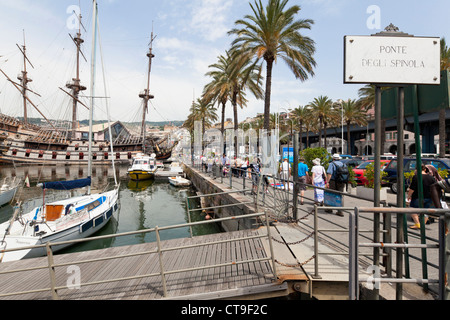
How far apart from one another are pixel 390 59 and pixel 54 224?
40.0 ft

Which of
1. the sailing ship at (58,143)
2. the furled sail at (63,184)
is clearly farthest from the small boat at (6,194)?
the sailing ship at (58,143)

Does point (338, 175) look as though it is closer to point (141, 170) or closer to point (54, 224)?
point (54, 224)

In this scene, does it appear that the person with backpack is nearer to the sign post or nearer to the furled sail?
the sign post

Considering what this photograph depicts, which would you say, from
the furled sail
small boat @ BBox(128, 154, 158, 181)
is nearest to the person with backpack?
the furled sail

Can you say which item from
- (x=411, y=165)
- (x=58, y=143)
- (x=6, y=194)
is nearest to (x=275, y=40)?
(x=411, y=165)

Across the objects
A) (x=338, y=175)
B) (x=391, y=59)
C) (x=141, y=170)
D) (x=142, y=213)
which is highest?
(x=391, y=59)

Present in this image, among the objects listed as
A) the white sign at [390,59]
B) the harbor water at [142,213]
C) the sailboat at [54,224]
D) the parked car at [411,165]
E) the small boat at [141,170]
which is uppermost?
the white sign at [390,59]

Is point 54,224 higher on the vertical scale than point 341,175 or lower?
lower

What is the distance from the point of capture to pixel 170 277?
480cm

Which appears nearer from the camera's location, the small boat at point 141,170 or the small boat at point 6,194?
the small boat at point 6,194

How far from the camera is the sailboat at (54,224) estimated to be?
29.9ft

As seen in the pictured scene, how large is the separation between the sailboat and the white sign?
955 centimetres

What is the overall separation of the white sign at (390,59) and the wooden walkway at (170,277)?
334cm

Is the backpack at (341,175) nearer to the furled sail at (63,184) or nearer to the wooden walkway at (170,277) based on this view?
the wooden walkway at (170,277)
